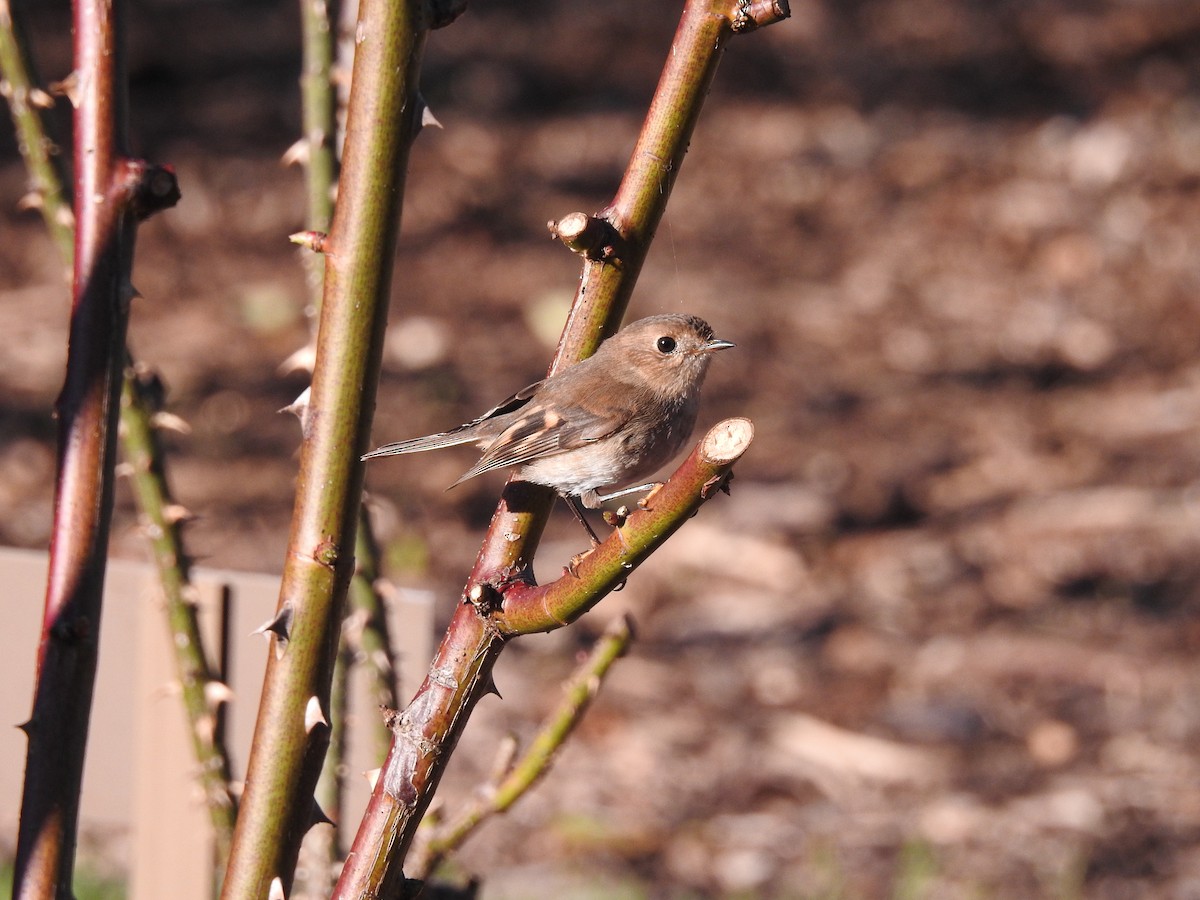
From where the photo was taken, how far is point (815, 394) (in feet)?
23.9

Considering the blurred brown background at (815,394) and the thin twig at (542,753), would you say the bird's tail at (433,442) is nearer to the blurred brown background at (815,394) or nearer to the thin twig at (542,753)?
the blurred brown background at (815,394)

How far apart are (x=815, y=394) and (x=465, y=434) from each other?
4696 mm

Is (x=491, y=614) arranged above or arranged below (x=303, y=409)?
below

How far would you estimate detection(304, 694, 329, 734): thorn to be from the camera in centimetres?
152

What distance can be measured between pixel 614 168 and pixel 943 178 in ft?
7.36

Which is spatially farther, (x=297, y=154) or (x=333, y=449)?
(x=297, y=154)

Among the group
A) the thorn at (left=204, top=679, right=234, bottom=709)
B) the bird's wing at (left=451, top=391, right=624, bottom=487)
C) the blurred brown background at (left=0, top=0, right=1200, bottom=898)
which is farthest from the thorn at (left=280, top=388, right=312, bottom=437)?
the blurred brown background at (left=0, top=0, right=1200, bottom=898)

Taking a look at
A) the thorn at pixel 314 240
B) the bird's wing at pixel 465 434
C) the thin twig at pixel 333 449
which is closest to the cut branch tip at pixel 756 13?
the thin twig at pixel 333 449

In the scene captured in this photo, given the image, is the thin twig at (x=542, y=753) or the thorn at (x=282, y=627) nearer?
the thorn at (x=282, y=627)

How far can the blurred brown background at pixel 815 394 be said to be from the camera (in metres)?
4.99

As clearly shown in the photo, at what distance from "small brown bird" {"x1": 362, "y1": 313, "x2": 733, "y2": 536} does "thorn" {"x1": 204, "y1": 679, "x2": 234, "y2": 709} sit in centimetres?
51

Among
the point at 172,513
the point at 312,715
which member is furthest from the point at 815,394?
the point at 312,715

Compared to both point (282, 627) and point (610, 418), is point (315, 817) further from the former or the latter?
point (610, 418)

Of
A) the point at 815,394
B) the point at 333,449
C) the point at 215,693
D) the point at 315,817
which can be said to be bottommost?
the point at 315,817
